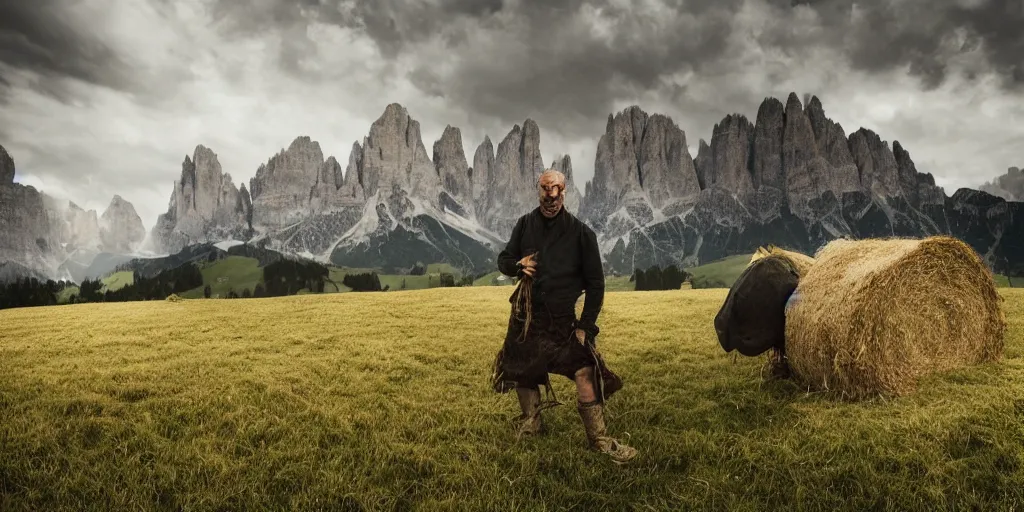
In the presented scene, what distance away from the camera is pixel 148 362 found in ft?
34.5

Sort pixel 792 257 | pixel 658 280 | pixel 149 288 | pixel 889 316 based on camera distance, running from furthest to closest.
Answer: pixel 149 288
pixel 658 280
pixel 792 257
pixel 889 316

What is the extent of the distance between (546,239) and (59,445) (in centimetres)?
589

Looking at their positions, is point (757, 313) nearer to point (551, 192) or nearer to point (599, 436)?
point (599, 436)

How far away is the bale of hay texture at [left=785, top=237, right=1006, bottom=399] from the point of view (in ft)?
24.1

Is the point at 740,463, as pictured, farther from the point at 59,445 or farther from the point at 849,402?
the point at 59,445

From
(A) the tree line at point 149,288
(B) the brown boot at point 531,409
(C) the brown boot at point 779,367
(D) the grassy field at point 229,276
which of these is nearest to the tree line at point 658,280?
(C) the brown boot at point 779,367

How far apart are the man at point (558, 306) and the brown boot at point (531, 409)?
0.03m

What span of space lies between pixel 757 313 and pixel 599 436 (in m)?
4.33

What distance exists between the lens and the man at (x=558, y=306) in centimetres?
580

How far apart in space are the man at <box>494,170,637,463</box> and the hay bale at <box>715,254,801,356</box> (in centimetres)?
333

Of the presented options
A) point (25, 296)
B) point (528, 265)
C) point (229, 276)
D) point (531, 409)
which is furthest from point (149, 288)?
point (528, 265)

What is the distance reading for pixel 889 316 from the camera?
7648 millimetres

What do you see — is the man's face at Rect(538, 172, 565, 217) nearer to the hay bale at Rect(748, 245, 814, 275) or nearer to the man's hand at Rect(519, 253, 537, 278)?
the man's hand at Rect(519, 253, 537, 278)

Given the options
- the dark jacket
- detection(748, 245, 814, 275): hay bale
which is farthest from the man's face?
detection(748, 245, 814, 275): hay bale
